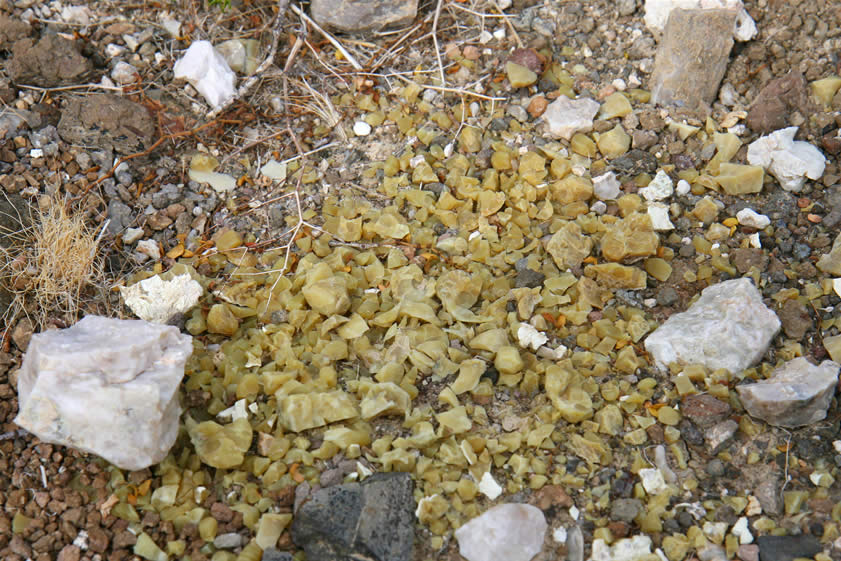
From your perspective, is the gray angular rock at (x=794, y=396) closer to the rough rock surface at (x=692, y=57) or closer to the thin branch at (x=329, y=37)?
the rough rock surface at (x=692, y=57)

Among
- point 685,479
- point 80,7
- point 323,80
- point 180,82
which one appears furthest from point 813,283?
point 80,7

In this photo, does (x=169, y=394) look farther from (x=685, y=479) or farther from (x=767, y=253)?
(x=767, y=253)

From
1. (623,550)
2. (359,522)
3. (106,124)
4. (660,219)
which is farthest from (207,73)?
(623,550)

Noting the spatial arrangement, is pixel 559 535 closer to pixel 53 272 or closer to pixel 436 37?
pixel 53 272

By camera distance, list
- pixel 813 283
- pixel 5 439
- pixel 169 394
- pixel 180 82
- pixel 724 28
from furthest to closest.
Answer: pixel 180 82 → pixel 724 28 → pixel 813 283 → pixel 5 439 → pixel 169 394

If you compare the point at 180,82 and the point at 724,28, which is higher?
the point at 724,28

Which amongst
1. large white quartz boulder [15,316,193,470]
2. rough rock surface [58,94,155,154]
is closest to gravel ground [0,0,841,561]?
rough rock surface [58,94,155,154]
